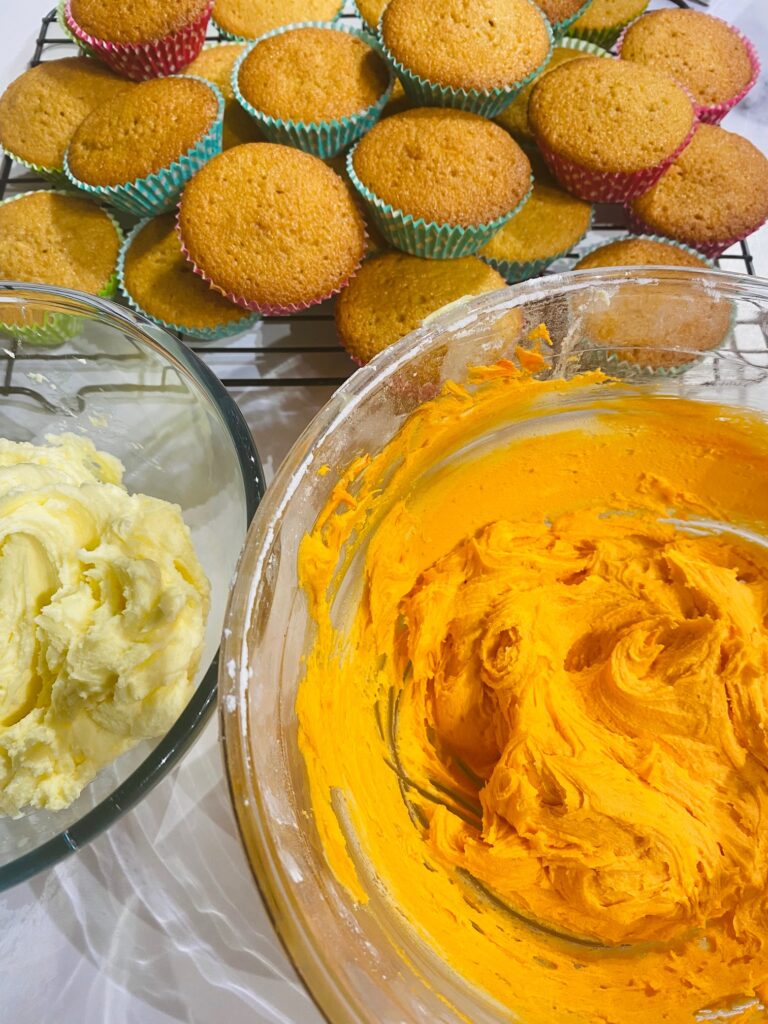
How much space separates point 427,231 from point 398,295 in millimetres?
117

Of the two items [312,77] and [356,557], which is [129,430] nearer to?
[356,557]

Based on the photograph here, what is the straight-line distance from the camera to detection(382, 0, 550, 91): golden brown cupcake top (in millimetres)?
1381

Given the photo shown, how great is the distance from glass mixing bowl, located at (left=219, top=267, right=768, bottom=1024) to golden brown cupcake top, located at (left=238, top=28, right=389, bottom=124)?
2.35 ft

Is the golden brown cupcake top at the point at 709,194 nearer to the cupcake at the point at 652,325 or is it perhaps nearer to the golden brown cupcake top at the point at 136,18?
the cupcake at the point at 652,325

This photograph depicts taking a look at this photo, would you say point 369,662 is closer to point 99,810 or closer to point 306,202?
point 99,810

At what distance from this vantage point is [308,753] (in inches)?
33.2

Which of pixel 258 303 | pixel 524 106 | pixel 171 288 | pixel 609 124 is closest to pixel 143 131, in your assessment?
pixel 171 288

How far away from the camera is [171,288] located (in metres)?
1.42

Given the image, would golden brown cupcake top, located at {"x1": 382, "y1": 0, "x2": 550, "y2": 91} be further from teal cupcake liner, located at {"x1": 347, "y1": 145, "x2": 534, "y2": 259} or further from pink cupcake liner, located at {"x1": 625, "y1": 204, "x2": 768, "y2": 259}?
pink cupcake liner, located at {"x1": 625, "y1": 204, "x2": 768, "y2": 259}

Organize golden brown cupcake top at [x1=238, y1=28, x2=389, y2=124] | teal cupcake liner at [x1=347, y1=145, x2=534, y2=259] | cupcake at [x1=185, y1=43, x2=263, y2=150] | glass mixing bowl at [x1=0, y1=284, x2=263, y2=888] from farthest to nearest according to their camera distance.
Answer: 1. cupcake at [x1=185, y1=43, x2=263, y2=150]
2. golden brown cupcake top at [x1=238, y1=28, x2=389, y2=124]
3. teal cupcake liner at [x1=347, y1=145, x2=534, y2=259]
4. glass mixing bowl at [x1=0, y1=284, x2=263, y2=888]

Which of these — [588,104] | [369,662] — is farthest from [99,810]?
[588,104]

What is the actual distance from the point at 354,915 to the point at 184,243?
3.62 feet

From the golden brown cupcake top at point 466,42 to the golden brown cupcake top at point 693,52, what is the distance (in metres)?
0.27

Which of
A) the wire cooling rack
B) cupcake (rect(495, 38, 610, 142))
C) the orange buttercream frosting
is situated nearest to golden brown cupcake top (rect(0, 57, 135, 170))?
the wire cooling rack
